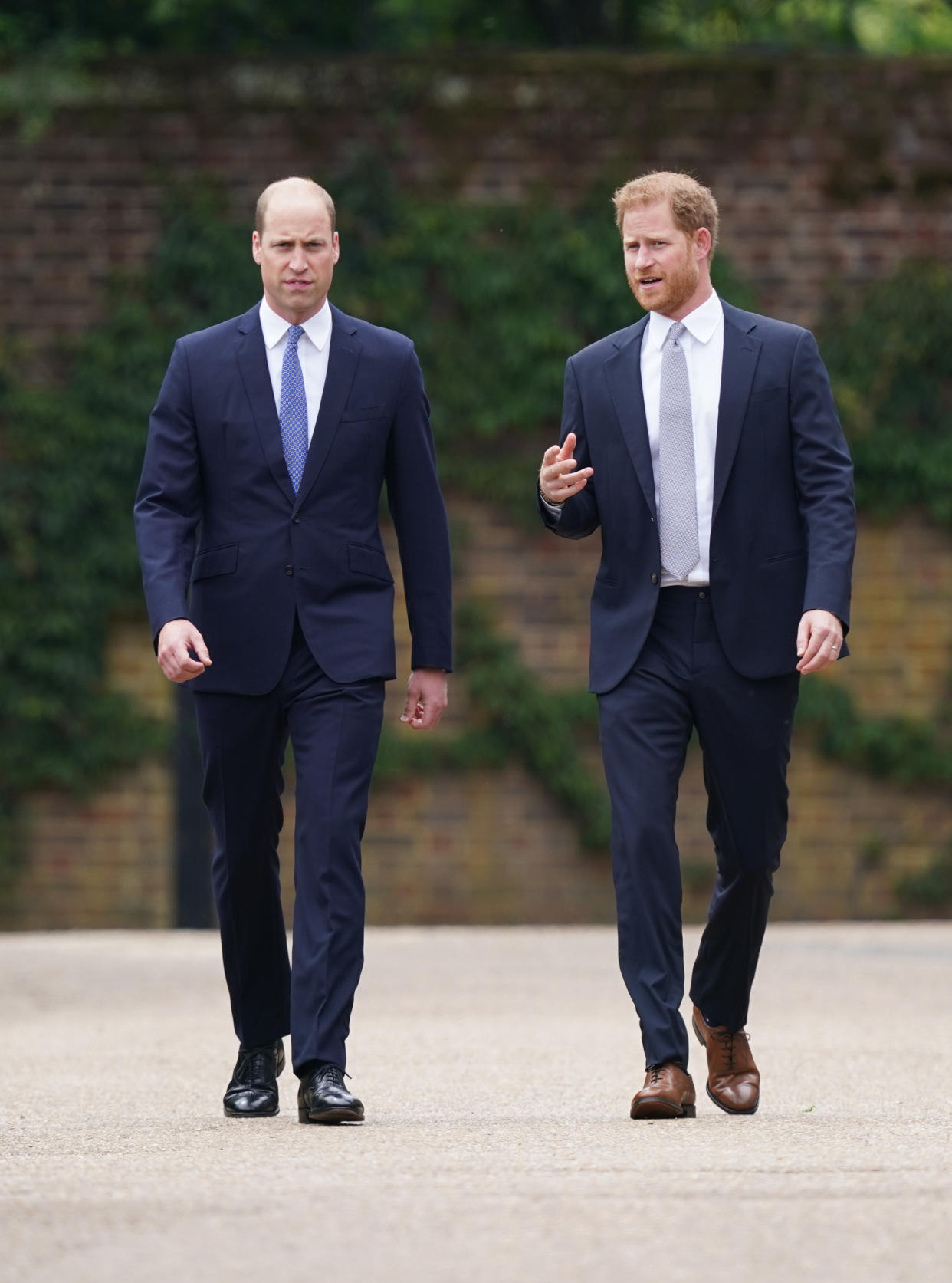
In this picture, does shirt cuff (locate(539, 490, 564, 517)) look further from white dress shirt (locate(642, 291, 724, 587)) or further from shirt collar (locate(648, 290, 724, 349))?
shirt collar (locate(648, 290, 724, 349))

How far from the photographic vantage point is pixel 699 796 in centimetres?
1248

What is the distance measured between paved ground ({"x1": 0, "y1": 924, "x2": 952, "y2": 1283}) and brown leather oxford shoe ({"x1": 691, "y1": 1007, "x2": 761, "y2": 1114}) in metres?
0.09

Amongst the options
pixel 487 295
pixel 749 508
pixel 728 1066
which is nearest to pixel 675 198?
pixel 749 508

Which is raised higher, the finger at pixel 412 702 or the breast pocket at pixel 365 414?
the breast pocket at pixel 365 414

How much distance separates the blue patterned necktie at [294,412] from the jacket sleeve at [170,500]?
0.21 meters

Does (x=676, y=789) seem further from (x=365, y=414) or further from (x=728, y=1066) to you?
(x=365, y=414)

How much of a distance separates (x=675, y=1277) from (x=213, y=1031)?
4371mm

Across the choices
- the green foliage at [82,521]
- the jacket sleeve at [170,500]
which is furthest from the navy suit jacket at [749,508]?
the green foliage at [82,521]

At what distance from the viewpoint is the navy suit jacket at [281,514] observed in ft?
17.4

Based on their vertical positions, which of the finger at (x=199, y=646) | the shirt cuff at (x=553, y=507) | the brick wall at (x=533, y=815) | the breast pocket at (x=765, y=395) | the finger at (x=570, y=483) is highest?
the breast pocket at (x=765, y=395)

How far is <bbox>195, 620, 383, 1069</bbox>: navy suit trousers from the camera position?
509 centimetres

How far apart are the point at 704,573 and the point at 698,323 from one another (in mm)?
583

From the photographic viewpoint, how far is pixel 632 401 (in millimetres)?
5383

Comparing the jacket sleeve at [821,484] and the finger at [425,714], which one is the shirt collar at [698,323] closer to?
the jacket sleeve at [821,484]
